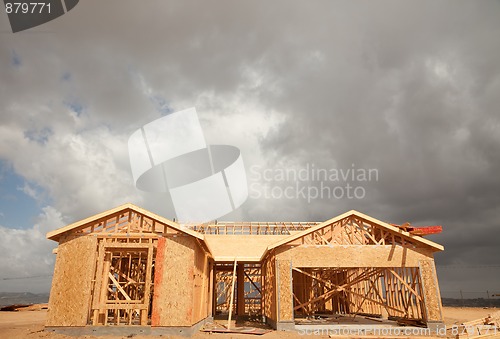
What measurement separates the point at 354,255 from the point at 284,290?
432 cm

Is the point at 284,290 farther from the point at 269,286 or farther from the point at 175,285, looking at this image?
the point at 175,285

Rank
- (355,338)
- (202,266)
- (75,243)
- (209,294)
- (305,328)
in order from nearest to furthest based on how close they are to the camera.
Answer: (355,338) < (75,243) < (305,328) < (202,266) < (209,294)

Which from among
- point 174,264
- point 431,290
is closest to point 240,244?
point 174,264

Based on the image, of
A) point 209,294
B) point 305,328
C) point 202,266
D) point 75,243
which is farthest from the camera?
point 209,294

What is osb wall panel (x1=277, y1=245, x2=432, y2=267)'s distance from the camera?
17641mm

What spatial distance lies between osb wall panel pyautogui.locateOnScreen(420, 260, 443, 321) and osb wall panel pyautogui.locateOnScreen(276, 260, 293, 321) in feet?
23.6

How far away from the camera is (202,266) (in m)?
18.9

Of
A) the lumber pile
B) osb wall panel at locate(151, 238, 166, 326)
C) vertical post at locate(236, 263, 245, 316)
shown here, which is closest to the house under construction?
osb wall panel at locate(151, 238, 166, 326)

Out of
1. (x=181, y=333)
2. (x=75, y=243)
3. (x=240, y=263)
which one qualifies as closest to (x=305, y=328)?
(x=181, y=333)

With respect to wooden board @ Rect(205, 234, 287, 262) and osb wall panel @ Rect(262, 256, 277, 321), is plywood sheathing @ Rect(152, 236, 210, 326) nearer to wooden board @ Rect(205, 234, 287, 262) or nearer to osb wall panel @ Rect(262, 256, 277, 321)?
osb wall panel @ Rect(262, 256, 277, 321)

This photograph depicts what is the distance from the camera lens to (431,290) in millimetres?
17281

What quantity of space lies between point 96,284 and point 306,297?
55.2 feet

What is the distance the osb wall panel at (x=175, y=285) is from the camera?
14.5 m

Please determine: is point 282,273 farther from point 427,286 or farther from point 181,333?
point 427,286
